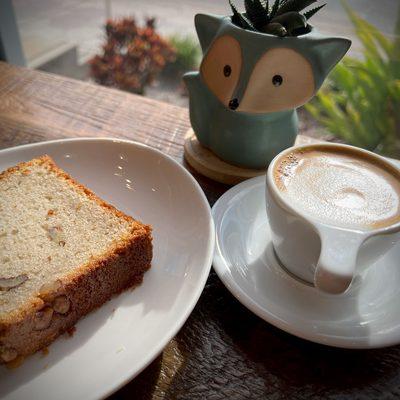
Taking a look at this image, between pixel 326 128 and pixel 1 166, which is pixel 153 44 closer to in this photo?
pixel 326 128

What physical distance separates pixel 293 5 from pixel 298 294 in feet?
1.87

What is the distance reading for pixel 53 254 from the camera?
637mm

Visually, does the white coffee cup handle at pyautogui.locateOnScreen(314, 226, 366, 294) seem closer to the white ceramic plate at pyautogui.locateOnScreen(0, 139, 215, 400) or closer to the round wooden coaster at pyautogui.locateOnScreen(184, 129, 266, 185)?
the white ceramic plate at pyautogui.locateOnScreen(0, 139, 215, 400)

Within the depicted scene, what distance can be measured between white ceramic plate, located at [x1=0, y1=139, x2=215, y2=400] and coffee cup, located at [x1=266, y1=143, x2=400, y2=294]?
14cm

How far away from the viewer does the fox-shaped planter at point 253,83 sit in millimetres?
767

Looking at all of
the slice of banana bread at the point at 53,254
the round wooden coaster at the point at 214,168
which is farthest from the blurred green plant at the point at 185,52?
the slice of banana bread at the point at 53,254

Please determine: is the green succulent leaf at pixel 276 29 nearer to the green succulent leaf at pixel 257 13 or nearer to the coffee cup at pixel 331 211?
the green succulent leaf at pixel 257 13

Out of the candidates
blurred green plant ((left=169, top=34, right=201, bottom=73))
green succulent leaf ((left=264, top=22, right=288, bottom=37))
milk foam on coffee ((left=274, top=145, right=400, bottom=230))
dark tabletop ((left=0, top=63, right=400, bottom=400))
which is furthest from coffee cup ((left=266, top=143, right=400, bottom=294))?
blurred green plant ((left=169, top=34, right=201, bottom=73))

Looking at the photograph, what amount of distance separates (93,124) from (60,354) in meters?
0.72

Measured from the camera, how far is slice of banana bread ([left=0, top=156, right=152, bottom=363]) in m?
0.56

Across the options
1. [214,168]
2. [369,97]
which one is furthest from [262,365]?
[369,97]

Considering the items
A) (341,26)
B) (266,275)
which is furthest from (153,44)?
(266,275)

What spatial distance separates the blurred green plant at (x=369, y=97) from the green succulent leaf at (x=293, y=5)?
1627 millimetres

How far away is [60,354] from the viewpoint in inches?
21.9
